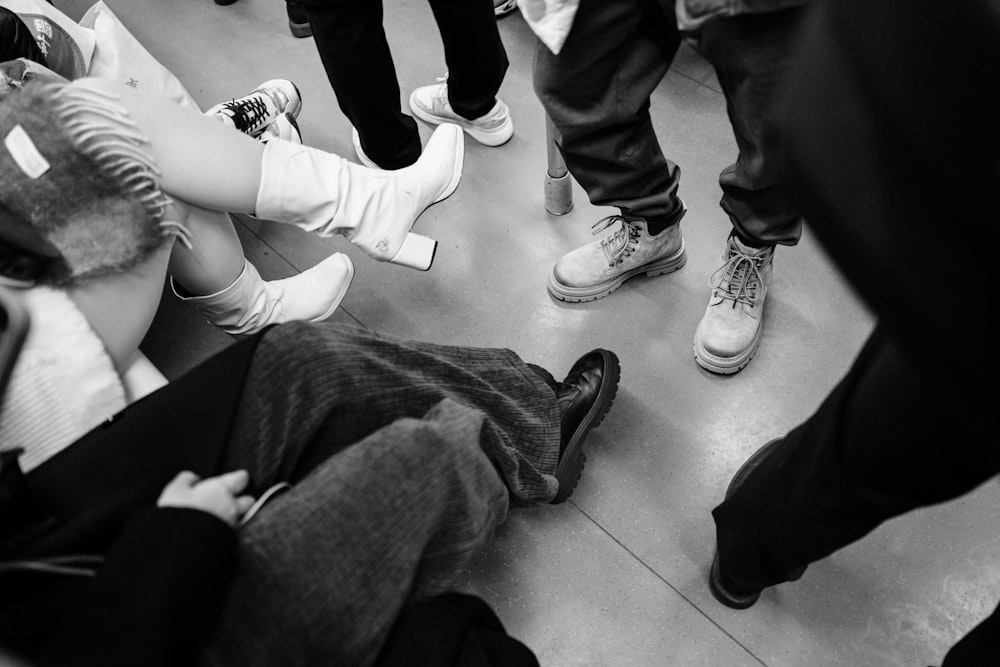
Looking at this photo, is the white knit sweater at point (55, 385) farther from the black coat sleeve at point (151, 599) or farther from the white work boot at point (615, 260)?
the white work boot at point (615, 260)

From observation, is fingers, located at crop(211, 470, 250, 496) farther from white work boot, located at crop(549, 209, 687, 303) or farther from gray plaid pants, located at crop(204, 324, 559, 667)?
white work boot, located at crop(549, 209, 687, 303)

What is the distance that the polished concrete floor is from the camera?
3.40ft

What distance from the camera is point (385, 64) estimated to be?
1291mm

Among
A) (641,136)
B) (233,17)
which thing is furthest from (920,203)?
(233,17)

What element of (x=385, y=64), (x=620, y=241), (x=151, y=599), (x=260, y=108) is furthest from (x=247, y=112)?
(x=151, y=599)

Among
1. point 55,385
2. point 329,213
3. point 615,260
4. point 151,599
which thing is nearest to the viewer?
point 151,599

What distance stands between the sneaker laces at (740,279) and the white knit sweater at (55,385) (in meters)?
0.99

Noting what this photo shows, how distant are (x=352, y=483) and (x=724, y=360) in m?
0.80

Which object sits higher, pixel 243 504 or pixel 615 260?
pixel 243 504

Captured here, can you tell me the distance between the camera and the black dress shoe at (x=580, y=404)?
1121 mm

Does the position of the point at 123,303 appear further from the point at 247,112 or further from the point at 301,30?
the point at 301,30

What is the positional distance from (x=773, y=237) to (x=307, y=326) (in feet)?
2.59

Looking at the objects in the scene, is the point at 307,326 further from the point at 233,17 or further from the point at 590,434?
the point at 233,17

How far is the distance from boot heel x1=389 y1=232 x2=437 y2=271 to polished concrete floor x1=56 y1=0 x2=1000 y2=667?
152mm
